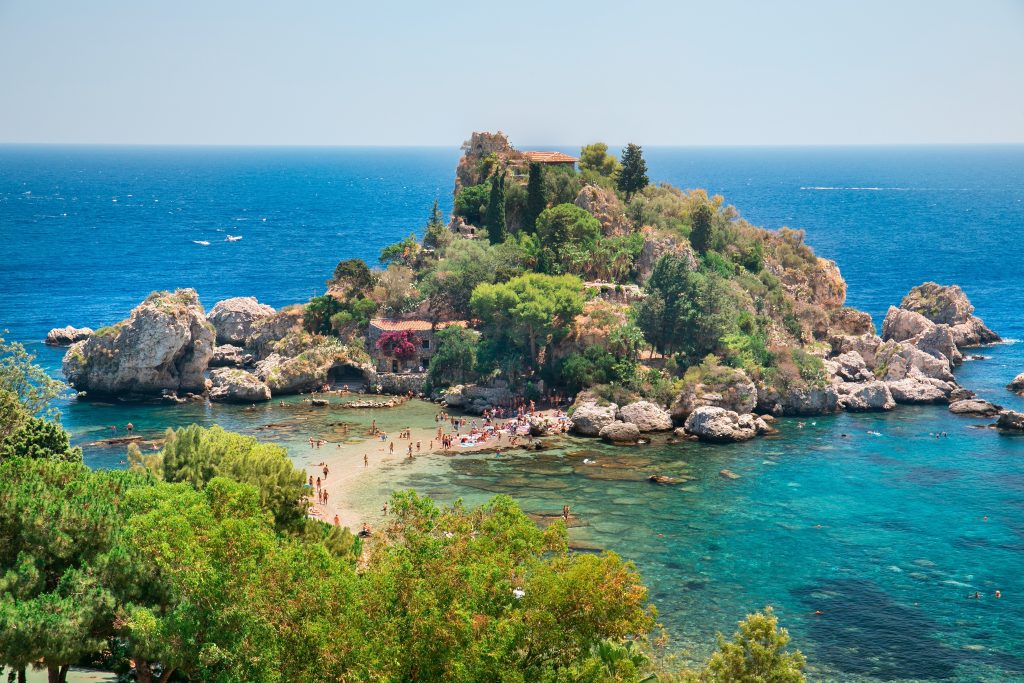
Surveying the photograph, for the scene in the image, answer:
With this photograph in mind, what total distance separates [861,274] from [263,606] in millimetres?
118186

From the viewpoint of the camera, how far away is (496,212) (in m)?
84.0

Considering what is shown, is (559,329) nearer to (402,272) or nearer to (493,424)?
(493,424)

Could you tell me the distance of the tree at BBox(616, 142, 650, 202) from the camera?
9223 centimetres

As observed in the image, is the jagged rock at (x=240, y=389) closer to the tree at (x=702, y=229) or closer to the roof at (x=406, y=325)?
the roof at (x=406, y=325)

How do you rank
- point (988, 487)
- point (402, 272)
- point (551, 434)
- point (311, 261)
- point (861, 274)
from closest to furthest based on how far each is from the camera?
1. point (988, 487)
2. point (551, 434)
3. point (402, 272)
4. point (861, 274)
5. point (311, 261)

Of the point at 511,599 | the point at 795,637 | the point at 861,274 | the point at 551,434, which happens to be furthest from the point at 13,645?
the point at 861,274

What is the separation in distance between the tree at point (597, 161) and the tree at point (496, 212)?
45.0ft

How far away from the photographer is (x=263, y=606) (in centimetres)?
2288

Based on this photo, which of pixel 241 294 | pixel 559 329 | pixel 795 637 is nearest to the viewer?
pixel 795 637

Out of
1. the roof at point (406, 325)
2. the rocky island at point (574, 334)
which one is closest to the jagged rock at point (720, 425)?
the rocky island at point (574, 334)

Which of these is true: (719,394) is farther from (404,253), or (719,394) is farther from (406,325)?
(404,253)

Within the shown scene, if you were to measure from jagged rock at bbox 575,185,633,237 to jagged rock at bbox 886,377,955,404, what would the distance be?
26547mm

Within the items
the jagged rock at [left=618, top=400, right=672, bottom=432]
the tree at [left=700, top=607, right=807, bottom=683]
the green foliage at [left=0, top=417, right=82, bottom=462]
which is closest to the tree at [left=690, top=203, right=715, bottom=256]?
the jagged rock at [left=618, top=400, right=672, bottom=432]

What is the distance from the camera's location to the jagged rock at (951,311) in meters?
86.8
